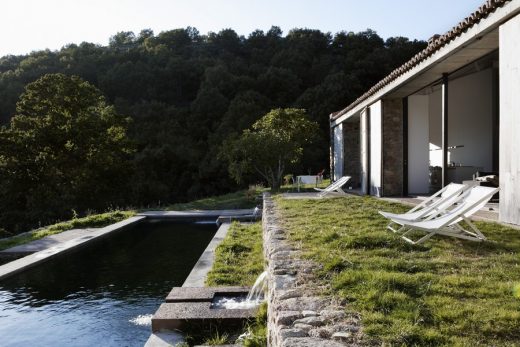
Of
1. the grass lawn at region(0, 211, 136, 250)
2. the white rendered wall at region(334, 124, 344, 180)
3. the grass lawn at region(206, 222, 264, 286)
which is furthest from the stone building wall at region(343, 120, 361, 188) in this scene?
the grass lawn at region(206, 222, 264, 286)

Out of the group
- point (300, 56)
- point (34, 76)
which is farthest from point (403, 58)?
point (34, 76)

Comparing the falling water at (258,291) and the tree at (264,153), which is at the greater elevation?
the tree at (264,153)

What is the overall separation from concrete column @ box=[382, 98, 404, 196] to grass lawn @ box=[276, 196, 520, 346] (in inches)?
227

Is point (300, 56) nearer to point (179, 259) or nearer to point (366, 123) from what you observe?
point (366, 123)

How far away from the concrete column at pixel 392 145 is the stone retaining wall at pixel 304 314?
26.3 feet

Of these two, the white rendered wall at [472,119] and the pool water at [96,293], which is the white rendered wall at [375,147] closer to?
the white rendered wall at [472,119]

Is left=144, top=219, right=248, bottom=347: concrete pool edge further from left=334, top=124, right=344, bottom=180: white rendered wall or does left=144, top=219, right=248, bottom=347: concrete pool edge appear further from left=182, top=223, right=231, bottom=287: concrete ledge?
left=334, top=124, right=344, bottom=180: white rendered wall

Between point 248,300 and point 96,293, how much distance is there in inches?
108

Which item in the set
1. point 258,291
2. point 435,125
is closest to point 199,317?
point 258,291

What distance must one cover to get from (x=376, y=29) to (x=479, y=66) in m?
27.5

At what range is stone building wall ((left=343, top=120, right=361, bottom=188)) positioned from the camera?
16719 mm

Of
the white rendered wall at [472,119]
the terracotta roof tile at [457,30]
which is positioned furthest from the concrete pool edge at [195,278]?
the white rendered wall at [472,119]

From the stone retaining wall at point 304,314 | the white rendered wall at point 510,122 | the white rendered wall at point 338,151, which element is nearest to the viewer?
the stone retaining wall at point 304,314

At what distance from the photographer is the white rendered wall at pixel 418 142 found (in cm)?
1145
